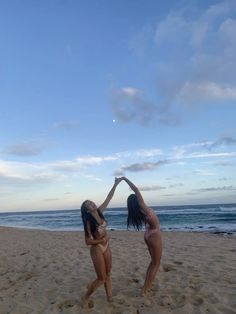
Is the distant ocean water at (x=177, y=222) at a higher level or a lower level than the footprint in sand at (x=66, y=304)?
higher

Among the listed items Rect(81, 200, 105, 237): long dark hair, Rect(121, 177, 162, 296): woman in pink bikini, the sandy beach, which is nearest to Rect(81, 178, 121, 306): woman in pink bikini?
Rect(81, 200, 105, 237): long dark hair

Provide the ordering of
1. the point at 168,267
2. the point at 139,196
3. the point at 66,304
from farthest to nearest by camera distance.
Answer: the point at 168,267, the point at 66,304, the point at 139,196

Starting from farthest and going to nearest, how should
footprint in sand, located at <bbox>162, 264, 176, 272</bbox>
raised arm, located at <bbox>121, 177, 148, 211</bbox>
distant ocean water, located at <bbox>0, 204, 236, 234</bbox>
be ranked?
1. distant ocean water, located at <bbox>0, 204, 236, 234</bbox>
2. footprint in sand, located at <bbox>162, 264, 176, 272</bbox>
3. raised arm, located at <bbox>121, 177, 148, 211</bbox>

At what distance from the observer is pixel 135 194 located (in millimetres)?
5305

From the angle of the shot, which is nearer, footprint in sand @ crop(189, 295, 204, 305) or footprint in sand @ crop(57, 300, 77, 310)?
footprint in sand @ crop(189, 295, 204, 305)

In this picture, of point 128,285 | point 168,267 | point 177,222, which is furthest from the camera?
point 177,222

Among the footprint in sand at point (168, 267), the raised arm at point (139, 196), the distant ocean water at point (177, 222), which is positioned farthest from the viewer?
the distant ocean water at point (177, 222)

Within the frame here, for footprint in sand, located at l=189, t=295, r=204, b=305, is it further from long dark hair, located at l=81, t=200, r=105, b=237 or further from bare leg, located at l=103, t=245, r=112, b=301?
long dark hair, located at l=81, t=200, r=105, b=237

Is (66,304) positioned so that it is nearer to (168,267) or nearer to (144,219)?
(144,219)

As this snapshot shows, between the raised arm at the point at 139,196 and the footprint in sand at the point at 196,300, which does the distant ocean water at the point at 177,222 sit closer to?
the footprint in sand at the point at 196,300

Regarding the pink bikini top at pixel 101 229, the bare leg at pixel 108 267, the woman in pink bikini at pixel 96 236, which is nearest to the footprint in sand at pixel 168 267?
the bare leg at pixel 108 267

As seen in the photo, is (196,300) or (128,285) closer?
(196,300)

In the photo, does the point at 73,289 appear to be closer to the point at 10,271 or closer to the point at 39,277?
the point at 39,277

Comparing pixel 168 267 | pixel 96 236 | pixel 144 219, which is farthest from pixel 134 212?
pixel 168 267
